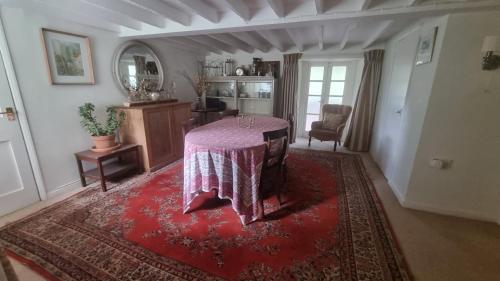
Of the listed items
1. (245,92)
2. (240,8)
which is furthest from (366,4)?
(245,92)

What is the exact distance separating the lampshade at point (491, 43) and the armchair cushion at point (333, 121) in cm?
248

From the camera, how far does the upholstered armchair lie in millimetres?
4117

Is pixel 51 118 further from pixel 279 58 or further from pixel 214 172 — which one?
pixel 279 58

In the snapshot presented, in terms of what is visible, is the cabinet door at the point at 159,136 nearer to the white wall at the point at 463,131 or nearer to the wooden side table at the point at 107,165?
the wooden side table at the point at 107,165

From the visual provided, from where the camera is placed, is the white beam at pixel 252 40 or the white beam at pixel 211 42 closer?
the white beam at pixel 252 40

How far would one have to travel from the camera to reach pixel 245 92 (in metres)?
5.11

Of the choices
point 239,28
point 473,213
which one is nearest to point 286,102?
point 239,28

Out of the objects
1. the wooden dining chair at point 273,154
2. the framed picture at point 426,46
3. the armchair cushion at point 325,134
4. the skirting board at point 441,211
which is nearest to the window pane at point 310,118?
the armchair cushion at point 325,134

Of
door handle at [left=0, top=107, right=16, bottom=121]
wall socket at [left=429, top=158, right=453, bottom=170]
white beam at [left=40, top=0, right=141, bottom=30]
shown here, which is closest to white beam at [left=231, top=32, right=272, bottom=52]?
white beam at [left=40, top=0, right=141, bottom=30]

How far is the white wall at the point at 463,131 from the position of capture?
1.90m

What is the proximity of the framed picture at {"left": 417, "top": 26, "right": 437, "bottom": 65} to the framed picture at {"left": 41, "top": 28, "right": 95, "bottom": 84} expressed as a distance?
3964mm

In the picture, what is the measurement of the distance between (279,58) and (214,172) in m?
3.67

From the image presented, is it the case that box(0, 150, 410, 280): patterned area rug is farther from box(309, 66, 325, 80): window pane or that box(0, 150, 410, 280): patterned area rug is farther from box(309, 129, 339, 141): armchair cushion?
box(309, 66, 325, 80): window pane

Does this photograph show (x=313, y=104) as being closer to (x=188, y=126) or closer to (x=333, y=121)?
(x=333, y=121)
